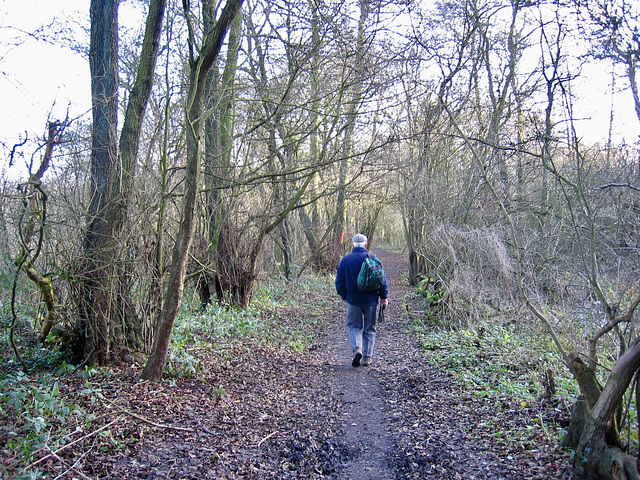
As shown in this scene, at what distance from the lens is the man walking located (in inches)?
275

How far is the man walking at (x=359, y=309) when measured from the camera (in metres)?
A: 7.00

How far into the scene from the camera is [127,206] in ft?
19.3

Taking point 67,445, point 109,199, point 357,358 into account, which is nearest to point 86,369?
point 67,445

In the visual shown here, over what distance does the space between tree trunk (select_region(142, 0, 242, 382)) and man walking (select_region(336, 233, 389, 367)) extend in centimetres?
259

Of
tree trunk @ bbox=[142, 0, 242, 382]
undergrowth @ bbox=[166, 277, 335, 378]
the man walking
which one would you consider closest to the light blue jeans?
the man walking

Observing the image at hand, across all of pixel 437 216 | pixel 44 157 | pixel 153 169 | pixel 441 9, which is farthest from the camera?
pixel 437 216

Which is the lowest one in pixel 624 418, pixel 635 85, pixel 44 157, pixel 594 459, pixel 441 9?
pixel 594 459

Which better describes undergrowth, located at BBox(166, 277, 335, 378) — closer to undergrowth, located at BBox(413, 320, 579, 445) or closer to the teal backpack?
the teal backpack

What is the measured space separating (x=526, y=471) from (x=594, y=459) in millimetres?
545

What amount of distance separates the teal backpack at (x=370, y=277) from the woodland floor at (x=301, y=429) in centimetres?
127

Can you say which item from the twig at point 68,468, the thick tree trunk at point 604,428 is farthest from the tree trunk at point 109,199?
the thick tree trunk at point 604,428

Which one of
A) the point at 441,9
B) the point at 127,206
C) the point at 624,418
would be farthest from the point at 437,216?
the point at 624,418

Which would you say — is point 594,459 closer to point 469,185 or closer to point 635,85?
point 635,85

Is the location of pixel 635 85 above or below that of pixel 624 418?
above
